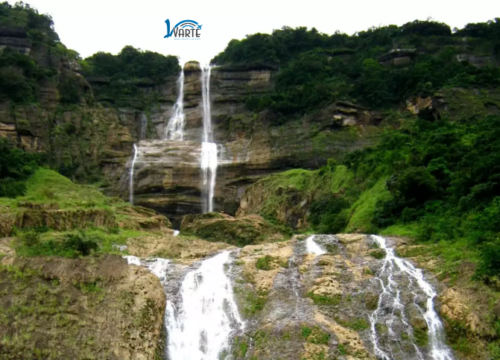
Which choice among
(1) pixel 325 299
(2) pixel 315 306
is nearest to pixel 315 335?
(2) pixel 315 306

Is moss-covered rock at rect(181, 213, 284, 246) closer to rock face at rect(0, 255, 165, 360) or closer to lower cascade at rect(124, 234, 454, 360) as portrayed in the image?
lower cascade at rect(124, 234, 454, 360)

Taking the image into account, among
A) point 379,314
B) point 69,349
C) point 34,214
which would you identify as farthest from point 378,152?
point 69,349

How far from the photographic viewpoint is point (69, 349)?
59.3 ft

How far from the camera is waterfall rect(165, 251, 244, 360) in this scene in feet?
64.2

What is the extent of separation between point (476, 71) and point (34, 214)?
138ft

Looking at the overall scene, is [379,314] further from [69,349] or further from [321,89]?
[321,89]

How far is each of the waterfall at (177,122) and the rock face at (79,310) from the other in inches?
1460

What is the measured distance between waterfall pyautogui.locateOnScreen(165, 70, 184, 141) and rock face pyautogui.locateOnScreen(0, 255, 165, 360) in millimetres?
37086

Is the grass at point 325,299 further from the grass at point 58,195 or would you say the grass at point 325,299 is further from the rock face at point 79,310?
the grass at point 58,195

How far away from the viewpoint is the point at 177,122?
60031 mm

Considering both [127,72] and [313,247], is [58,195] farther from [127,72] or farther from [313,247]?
[127,72]

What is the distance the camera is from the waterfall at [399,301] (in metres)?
18.3

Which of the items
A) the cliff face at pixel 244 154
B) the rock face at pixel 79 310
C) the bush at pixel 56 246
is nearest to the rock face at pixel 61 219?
the bush at pixel 56 246

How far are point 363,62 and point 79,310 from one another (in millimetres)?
47213
